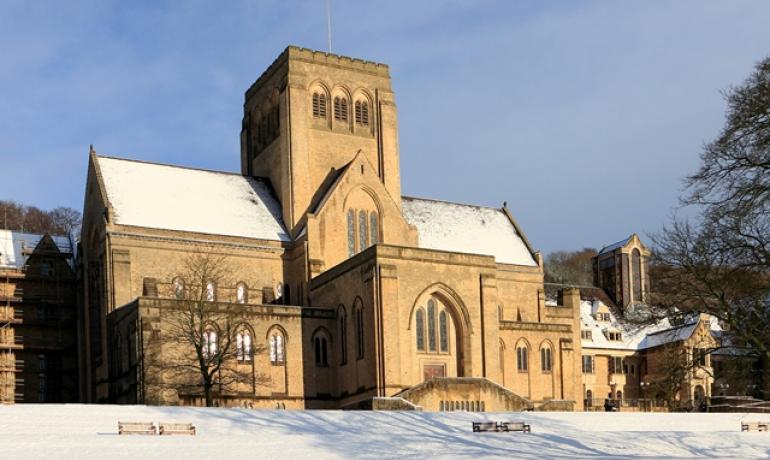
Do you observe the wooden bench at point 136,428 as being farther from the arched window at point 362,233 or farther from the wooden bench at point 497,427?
the arched window at point 362,233

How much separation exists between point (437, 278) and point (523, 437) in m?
26.8

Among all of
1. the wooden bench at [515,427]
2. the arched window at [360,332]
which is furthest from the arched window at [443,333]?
the wooden bench at [515,427]

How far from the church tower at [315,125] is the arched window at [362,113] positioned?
0.23 feet

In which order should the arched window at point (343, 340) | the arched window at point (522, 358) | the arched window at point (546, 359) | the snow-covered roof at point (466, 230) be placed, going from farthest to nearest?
the snow-covered roof at point (466, 230) < the arched window at point (546, 359) < the arched window at point (522, 358) < the arched window at point (343, 340)

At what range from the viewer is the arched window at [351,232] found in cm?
7538

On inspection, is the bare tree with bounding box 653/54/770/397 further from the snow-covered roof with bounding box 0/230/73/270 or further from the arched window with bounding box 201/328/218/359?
the snow-covered roof with bounding box 0/230/73/270

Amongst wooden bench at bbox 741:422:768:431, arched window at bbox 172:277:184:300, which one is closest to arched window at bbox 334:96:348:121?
arched window at bbox 172:277:184:300

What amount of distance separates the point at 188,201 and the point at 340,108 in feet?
42.4

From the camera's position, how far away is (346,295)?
2682 inches

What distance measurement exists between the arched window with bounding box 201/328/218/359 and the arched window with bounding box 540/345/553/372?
961 inches

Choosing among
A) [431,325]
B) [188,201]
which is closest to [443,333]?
[431,325]

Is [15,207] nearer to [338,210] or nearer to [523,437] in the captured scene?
[338,210]

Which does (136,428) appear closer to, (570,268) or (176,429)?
(176,429)

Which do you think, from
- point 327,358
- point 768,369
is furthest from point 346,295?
point 768,369
